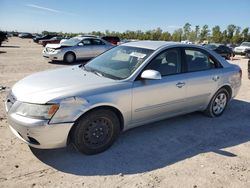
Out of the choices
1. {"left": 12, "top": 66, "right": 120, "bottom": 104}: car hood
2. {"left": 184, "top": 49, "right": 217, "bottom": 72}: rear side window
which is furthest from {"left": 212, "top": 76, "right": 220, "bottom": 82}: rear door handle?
{"left": 12, "top": 66, "right": 120, "bottom": 104}: car hood

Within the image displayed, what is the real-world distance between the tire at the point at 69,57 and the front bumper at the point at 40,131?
11341 mm

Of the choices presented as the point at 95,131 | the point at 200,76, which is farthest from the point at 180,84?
the point at 95,131

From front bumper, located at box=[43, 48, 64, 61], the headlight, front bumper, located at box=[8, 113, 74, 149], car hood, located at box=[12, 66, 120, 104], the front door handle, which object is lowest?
front bumper, located at box=[43, 48, 64, 61]

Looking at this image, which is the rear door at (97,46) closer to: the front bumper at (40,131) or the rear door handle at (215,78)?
the rear door handle at (215,78)

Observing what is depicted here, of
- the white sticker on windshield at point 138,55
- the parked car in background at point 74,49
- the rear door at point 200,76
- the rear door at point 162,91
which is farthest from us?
the parked car in background at point 74,49

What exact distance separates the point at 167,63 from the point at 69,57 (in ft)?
35.6

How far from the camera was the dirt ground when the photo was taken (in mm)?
3297

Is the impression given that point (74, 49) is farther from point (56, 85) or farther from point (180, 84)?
point (56, 85)

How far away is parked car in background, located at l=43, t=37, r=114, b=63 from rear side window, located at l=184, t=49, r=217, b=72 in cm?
1026

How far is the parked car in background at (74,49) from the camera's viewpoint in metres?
14.4

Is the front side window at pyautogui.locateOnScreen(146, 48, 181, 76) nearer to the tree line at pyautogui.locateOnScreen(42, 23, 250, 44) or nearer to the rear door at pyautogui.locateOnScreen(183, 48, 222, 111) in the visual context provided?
the rear door at pyautogui.locateOnScreen(183, 48, 222, 111)

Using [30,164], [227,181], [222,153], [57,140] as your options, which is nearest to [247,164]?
[222,153]

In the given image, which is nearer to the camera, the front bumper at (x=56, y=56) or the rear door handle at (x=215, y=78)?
the rear door handle at (x=215, y=78)

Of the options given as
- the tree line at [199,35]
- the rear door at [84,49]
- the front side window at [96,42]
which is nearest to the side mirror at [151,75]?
the rear door at [84,49]
